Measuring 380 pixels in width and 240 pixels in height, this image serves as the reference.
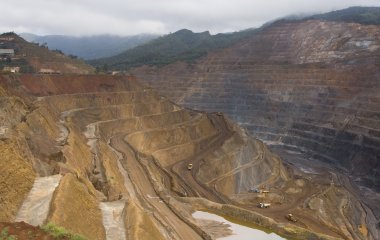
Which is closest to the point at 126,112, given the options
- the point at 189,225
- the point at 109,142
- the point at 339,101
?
the point at 109,142

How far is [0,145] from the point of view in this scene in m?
28.0

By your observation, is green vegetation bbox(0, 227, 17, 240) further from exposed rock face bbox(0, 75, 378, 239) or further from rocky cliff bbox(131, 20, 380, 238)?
rocky cliff bbox(131, 20, 380, 238)

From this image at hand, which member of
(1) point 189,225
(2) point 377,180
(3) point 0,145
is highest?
(3) point 0,145

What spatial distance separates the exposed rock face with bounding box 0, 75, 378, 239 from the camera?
101 ft

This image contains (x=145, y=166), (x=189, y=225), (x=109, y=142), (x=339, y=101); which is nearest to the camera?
(x=189, y=225)

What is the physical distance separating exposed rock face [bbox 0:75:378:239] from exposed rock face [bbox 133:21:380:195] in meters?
16.6

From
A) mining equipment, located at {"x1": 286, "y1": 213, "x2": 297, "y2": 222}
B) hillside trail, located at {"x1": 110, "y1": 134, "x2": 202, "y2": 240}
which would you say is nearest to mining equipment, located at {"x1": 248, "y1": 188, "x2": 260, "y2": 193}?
mining equipment, located at {"x1": 286, "y1": 213, "x2": 297, "y2": 222}

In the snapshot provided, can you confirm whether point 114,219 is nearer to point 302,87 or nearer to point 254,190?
point 254,190

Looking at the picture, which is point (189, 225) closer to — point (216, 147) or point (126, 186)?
point (126, 186)

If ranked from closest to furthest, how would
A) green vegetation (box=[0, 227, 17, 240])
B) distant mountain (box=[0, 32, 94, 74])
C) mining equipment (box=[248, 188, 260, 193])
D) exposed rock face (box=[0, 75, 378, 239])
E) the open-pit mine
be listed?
green vegetation (box=[0, 227, 17, 240]) < the open-pit mine < exposed rock face (box=[0, 75, 378, 239]) < mining equipment (box=[248, 188, 260, 193]) < distant mountain (box=[0, 32, 94, 74])

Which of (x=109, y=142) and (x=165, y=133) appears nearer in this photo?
(x=109, y=142)

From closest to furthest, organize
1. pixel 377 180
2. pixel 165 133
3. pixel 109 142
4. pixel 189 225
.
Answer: pixel 189 225 → pixel 109 142 → pixel 165 133 → pixel 377 180

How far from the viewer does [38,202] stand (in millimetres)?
26047

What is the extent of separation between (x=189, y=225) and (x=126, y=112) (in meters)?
49.1
